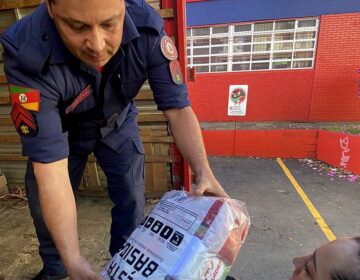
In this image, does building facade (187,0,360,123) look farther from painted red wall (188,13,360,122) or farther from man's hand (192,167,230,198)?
man's hand (192,167,230,198)

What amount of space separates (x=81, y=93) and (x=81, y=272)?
0.75 metres

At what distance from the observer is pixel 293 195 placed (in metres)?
4.32

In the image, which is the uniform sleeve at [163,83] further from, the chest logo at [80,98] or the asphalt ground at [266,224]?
the asphalt ground at [266,224]

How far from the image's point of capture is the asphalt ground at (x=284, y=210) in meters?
2.70

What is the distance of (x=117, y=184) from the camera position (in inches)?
76.5

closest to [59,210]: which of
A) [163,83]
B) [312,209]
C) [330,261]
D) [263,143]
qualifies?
[163,83]

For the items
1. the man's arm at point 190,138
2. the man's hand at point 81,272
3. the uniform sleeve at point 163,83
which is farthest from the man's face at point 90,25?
the man's hand at point 81,272

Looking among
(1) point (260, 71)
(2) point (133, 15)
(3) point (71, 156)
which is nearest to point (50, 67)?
(2) point (133, 15)

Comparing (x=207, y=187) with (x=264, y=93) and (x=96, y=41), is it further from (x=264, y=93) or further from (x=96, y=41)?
(x=264, y=93)

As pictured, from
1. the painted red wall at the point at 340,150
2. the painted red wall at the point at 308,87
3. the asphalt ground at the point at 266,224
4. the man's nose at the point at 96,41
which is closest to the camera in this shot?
the man's nose at the point at 96,41

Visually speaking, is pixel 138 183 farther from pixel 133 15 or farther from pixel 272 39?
pixel 272 39

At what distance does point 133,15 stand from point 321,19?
797 centimetres

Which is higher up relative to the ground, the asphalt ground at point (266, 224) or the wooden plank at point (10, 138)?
the wooden plank at point (10, 138)

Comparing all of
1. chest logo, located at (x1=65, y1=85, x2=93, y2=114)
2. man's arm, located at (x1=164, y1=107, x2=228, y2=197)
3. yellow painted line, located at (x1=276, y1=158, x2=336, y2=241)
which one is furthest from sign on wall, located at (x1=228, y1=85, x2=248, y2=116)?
chest logo, located at (x1=65, y1=85, x2=93, y2=114)
